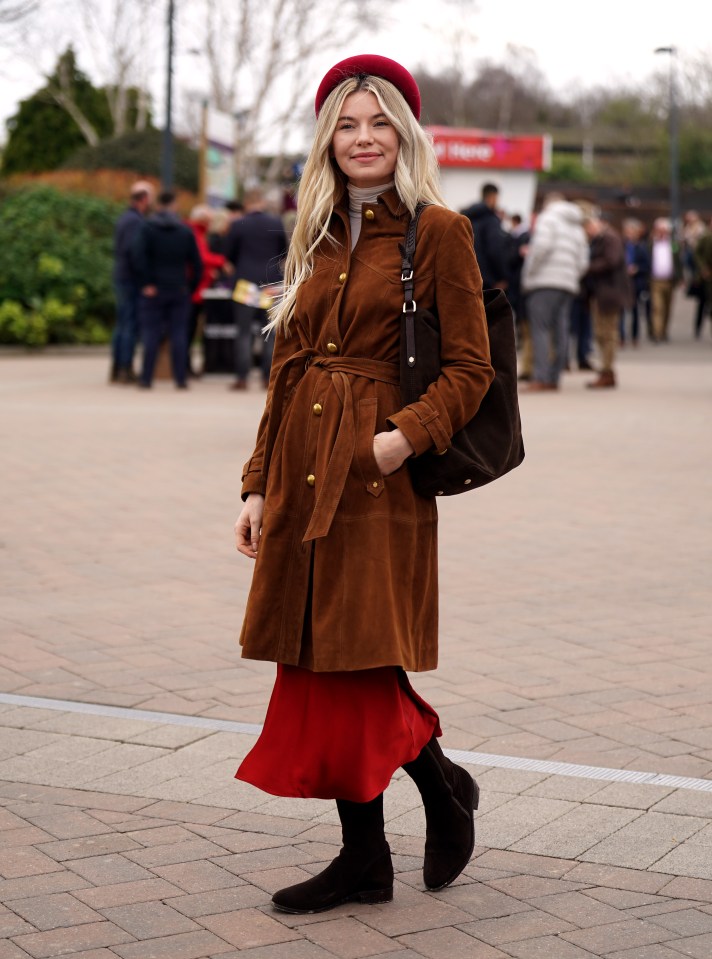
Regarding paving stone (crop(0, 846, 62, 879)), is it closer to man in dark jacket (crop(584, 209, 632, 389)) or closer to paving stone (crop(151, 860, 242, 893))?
paving stone (crop(151, 860, 242, 893))

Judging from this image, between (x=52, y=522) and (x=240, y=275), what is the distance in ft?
24.7

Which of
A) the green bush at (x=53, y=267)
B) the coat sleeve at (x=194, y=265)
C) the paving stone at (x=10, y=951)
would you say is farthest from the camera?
the green bush at (x=53, y=267)

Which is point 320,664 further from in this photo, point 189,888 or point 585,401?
point 585,401

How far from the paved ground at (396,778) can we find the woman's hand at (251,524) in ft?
2.51

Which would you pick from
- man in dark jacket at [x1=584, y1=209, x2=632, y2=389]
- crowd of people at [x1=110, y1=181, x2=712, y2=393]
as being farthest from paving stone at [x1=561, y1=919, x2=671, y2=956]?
man in dark jacket at [x1=584, y1=209, x2=632, y2=389]

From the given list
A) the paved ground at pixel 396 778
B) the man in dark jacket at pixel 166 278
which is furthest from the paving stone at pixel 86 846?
the man in dark jacket at pixel 166 278

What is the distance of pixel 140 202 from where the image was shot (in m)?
16.5

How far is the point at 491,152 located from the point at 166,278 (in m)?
15.8

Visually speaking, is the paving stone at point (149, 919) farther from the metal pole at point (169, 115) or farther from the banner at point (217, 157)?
the metal pole at point (169, 115)

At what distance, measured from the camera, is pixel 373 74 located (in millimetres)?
3422

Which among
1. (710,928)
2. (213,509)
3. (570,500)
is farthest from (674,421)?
(710,928)

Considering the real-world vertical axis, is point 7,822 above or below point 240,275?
below

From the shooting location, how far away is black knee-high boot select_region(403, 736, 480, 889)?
355cm

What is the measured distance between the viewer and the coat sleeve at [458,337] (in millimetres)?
3303
